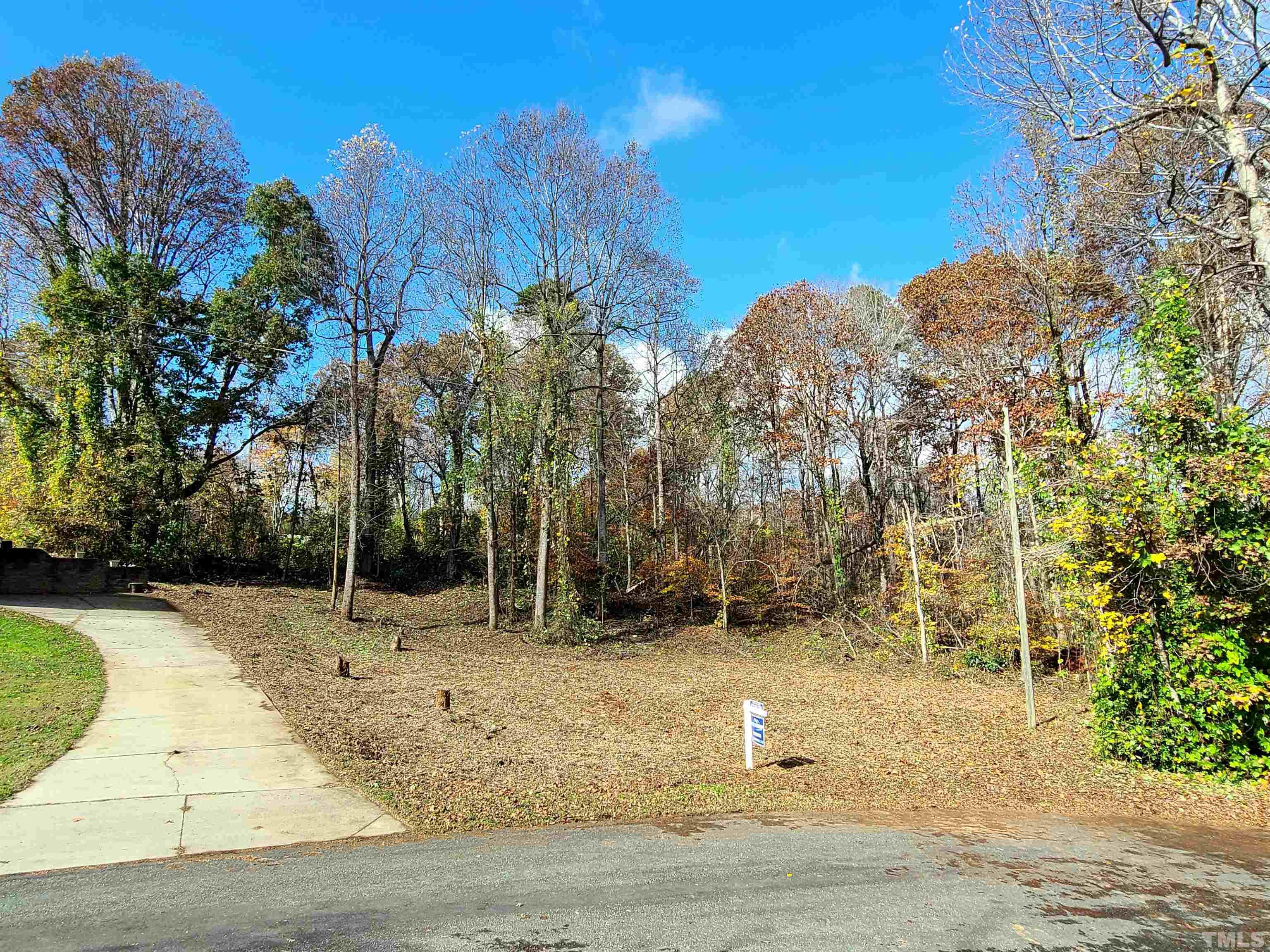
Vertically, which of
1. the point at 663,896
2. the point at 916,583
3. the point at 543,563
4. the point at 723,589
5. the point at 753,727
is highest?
the point at 543,563

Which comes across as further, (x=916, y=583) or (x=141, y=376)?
(x=141, y=376)

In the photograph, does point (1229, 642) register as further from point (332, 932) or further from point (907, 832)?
point (332, 932)

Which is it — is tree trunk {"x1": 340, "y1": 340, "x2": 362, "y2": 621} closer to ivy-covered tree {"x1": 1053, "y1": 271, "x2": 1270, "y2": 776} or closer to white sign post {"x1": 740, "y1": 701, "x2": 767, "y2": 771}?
white sign post {"x1": 740, "y1": 701, "x2": 767, "y2": 771}

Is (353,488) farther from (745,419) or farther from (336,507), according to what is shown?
(745,419)

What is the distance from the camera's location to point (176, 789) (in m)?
5.80

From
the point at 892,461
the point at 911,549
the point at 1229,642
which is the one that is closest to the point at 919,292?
the point at 892,461

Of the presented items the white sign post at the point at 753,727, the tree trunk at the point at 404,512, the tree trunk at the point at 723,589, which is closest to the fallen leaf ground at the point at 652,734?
the white sign post at the point at 753,727

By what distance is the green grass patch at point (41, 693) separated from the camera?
6188mm

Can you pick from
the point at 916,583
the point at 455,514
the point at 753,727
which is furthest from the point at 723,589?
the point at 753,727

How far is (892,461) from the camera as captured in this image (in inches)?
865

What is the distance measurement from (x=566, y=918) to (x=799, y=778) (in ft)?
13.5

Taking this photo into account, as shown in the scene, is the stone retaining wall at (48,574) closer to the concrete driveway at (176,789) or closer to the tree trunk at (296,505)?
the tree trunk at (296,505)

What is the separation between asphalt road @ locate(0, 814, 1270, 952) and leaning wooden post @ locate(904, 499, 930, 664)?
9349 mm

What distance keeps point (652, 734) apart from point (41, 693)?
7241 millimetres
